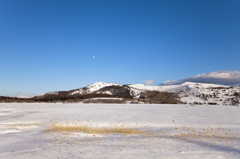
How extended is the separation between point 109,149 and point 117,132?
4402 millimetres

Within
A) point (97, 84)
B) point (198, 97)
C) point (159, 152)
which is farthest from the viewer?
point (97, 84)

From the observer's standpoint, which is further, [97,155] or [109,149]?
[109,149]

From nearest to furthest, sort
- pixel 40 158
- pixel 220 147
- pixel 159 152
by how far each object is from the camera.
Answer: pixel 40 158, pixel 159 152, pixel 220 147

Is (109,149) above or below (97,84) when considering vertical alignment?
below

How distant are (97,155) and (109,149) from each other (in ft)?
2.68

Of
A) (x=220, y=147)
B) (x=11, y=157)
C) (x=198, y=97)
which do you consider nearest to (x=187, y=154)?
(x=220, y=147)

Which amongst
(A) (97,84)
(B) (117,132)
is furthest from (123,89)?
(B) (117,132)

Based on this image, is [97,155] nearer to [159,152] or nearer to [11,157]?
[159,152]

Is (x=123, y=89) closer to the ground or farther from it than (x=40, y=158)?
farther from it

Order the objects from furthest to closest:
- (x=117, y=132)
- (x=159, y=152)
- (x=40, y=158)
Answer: (x=117, y=132)
(x=159, y=152)
(x=40, y=158)

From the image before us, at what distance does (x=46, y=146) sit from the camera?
25.3 feet

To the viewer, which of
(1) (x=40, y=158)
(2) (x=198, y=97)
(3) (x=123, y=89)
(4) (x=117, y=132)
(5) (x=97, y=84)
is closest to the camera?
(1) (x=40, y=158)

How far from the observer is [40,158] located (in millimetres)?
6230

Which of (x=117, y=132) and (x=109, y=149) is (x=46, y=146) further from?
(x=117, y=132)
